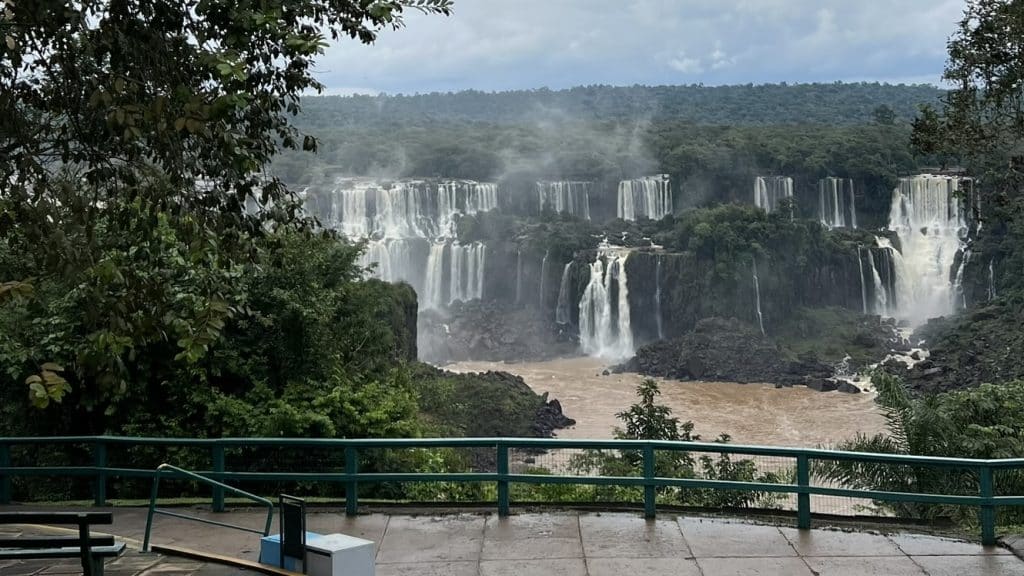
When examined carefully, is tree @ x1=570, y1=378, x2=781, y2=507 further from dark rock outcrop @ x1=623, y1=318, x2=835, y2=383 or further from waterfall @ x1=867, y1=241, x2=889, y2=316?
waterfall @ x1=867, y1=241, x2=889, y2=316

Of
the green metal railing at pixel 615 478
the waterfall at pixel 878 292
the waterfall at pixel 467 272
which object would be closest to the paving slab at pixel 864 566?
the green metal railing at pixel 615 478

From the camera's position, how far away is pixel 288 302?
47.9 feet

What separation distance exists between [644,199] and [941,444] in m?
61.2

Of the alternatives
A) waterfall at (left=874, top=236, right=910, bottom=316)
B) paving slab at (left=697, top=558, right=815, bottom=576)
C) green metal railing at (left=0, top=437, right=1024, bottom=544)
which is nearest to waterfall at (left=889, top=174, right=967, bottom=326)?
waterfall at (left=874, top=236, right=910, bottom=316)

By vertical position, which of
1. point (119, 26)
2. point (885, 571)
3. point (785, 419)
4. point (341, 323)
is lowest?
point (785, 419)

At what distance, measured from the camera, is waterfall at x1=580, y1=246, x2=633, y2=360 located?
5953cm

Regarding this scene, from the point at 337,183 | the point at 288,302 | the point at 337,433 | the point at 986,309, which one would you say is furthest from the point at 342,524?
the point at 337,183

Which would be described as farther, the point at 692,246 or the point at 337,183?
Answer: the point at 337,183

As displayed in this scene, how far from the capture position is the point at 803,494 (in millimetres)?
9242

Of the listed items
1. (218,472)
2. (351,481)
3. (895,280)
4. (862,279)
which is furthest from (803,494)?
(895,280)

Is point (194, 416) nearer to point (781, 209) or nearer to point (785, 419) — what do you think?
point (785, 419)

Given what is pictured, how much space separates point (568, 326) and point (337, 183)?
26.1m

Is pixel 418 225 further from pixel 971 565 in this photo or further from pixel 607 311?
pixel 971 565

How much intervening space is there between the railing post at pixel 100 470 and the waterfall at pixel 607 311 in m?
49.0
